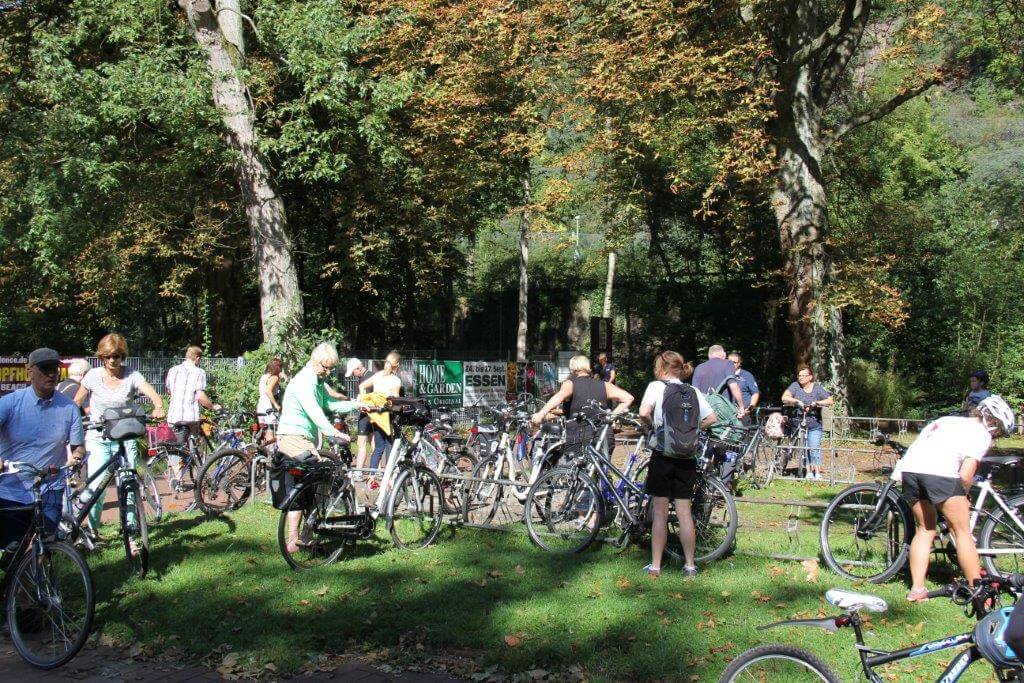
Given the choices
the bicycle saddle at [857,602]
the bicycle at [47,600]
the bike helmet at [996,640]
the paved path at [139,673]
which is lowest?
the paved path at [139,673]

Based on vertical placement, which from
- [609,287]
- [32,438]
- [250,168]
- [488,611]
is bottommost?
[488,611]

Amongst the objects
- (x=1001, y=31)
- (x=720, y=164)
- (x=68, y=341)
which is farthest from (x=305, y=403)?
(x=68, y=341)

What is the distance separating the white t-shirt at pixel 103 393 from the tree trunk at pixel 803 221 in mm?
13318

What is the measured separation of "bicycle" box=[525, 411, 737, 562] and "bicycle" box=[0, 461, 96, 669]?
12.5ft

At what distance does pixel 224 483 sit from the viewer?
10.3m

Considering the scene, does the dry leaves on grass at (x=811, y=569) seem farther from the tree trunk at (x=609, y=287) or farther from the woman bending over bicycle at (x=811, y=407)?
the tree trunk at (x=609, y=287)

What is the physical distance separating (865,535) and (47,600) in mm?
5916

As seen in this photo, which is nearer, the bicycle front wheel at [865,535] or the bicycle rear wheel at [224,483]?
the bicycle front wheel at [865,535]

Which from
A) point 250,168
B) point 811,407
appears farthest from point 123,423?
point 250,168

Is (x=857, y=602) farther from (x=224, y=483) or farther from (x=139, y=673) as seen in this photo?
(x=224, y=483)

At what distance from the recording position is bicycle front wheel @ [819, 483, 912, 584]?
713 centimetres

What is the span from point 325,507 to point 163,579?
136 centimetres

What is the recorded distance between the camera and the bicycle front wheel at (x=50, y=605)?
5.69m

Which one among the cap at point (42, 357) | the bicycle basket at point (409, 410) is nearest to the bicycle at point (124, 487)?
the cap at point (42, 357)
